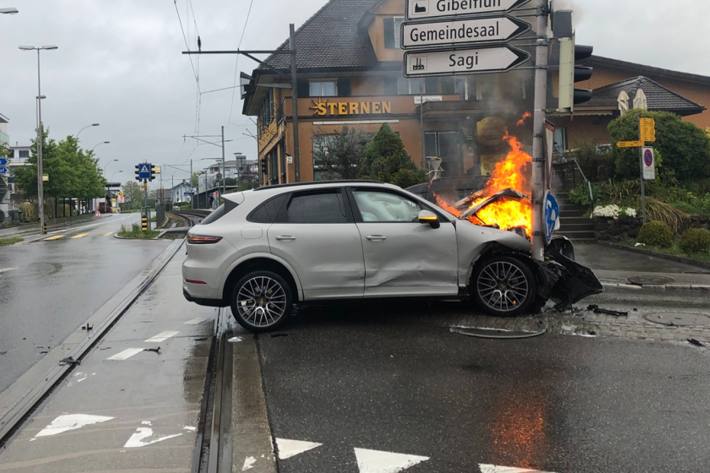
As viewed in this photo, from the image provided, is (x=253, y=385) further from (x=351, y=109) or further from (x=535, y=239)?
(x=351, y=109)

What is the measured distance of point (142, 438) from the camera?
363 centimetres

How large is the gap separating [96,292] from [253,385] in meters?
6.16

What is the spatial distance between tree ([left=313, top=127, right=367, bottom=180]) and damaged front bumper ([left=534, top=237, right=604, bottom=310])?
15984mm

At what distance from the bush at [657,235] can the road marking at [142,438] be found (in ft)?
40.5

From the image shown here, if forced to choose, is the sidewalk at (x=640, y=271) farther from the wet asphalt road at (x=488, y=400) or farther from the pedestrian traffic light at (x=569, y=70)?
the wet asphalt road at (x=488, y=400)

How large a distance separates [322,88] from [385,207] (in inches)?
878

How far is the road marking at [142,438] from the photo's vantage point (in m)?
3.54

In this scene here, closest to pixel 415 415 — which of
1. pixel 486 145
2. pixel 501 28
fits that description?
pixel 501 28

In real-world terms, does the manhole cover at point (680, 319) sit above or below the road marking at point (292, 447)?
above

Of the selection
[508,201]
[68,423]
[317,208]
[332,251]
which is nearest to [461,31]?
[508,201]

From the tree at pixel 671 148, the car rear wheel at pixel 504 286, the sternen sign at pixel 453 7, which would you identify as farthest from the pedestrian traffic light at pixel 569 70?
the tree at pixel 671 148

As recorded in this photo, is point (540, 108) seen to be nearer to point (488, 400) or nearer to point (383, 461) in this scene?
point (488, 400)

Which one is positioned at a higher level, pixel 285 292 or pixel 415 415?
pixel 285 292

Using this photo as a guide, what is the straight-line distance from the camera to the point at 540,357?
17.1 ft
